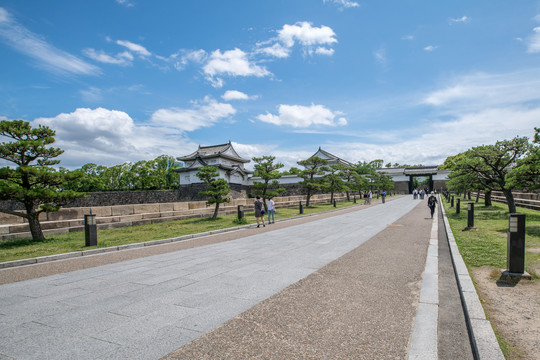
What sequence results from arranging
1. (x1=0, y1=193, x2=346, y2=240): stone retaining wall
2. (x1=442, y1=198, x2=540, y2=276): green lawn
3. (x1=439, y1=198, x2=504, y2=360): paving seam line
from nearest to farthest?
(x1=439, y1=198, x2=504, y2=360): paving seam line, (x1=442, y1=198, x2=540, y2=276): green lawn, (x1=0, y1=193, x2=346, y2=240): stone retaining wall

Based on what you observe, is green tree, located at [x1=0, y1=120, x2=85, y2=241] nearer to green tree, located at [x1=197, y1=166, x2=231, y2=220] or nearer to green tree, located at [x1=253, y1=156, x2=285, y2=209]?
green tree, located at [x1=197, y1=166, x2=231, y2=220]

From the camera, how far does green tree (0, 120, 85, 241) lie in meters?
10.1

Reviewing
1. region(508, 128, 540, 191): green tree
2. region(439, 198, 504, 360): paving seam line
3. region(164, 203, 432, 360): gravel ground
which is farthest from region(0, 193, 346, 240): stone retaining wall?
region(508, 128, 540, 191): green tree

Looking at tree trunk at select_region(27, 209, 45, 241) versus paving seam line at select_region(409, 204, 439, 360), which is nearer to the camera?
paving seam line at select_region(409, 204, 439, 360)

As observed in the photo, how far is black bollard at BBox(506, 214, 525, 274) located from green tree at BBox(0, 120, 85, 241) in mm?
12622

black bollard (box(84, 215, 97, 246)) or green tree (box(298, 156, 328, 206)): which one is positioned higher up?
green tree (box(298, 156, 328, 206))

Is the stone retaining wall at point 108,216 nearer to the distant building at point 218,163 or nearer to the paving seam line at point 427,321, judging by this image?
the paving seam line at point 427,321

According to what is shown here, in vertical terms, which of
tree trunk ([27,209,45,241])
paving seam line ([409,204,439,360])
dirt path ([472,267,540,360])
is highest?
tree trunk ([27,209,45,241])

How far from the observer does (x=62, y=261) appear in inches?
307

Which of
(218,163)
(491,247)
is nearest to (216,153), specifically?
(218,163)

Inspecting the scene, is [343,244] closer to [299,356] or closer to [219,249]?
[219,249]

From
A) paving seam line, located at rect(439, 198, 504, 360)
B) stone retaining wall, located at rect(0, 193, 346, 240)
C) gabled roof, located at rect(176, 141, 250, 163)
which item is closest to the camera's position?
paving seam line, located at rect(439, 198, 504, 360)

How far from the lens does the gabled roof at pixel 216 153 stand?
45969mm

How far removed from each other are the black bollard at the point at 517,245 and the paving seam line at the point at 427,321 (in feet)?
4.05
